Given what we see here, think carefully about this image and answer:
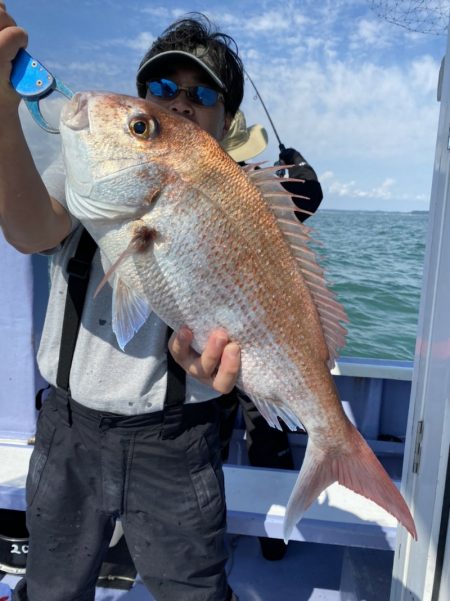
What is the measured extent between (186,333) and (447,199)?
93 centimetres

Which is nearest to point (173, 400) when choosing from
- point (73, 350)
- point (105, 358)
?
point (105, 358)

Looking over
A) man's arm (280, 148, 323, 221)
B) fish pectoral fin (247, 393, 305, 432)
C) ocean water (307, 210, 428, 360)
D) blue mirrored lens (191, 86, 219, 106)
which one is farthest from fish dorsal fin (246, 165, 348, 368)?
ocean water (307, 210, 428, 360)

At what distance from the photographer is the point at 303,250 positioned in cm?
134

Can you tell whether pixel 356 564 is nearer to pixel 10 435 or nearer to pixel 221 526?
pixel 221 526

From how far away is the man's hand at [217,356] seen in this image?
1.29 metres

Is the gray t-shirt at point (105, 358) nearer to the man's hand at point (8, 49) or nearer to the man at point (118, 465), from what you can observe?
the man at point (118, 465)

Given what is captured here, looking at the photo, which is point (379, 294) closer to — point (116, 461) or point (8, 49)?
point (116, 461)

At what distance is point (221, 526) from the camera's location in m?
1.68

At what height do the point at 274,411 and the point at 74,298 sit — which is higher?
the point at 74,298

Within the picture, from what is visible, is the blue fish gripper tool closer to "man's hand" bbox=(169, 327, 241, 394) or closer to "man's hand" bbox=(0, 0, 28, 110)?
→ "man's hand" bbox=(0, 0, 28, 110)

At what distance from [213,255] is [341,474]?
28.9 inches

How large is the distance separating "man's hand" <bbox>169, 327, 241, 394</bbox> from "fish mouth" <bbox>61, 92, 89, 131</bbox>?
558mm

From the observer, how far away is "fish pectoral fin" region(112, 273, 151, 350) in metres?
1.29

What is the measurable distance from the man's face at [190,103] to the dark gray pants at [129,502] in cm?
101
